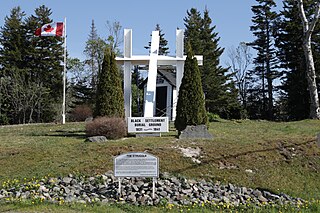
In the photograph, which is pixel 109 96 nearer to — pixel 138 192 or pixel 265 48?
pixel 138 192

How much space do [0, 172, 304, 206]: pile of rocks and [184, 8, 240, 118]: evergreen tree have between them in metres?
24.5

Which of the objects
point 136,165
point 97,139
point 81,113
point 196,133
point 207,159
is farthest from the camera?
point 81,113

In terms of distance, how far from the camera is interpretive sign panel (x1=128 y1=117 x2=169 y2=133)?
14539 mm

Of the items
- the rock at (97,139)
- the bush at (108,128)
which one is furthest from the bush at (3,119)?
the rock at (97,139)

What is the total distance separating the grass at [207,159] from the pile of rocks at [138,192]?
57 centimetres

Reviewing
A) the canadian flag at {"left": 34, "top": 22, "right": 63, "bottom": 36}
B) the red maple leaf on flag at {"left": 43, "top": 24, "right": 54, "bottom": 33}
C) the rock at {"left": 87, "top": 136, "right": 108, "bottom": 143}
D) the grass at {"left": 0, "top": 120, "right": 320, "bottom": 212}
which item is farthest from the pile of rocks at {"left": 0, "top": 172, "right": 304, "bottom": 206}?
the red maple leaf on flag at {"left": 43, "top": 24, "right": 54, "bottom": 33}

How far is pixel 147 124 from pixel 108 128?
1.54m

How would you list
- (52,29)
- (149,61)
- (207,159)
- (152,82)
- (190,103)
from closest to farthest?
1. (207,159)
2. (190,103)
3. (152,82)
4. (149,61)
5. (52,29)

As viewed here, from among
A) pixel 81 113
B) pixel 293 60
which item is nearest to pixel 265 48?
pixel 293 60

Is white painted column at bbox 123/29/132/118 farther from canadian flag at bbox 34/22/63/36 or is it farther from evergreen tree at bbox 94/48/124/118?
canadian flag at bbox 34/22/63/36

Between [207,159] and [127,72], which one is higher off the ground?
[127,72]

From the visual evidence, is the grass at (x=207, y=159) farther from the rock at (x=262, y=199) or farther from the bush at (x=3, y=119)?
the bush at (x=3, y=119)

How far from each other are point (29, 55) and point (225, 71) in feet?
69.6

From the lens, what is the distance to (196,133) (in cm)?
1403
